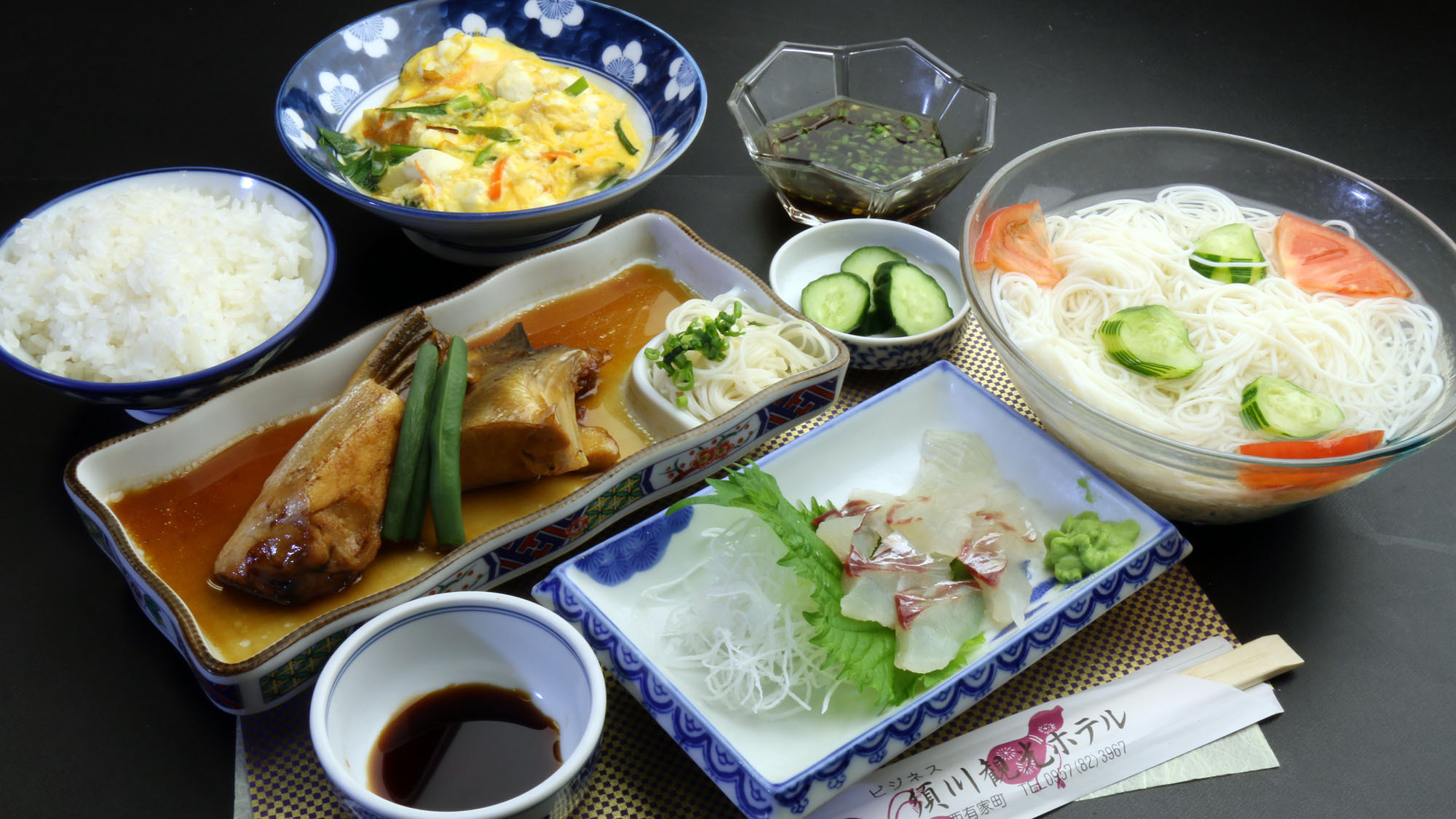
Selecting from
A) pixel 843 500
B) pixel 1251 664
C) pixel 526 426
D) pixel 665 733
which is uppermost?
pixel 526 426

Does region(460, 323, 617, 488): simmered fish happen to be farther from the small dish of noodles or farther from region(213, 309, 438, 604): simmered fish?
the small dish of noodles

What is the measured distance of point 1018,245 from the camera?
2625 millimetres

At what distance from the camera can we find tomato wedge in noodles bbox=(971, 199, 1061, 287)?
102 inches

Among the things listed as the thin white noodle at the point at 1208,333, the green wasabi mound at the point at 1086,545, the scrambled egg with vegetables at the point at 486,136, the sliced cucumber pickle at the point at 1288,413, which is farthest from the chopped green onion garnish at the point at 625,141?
the sliced cucumber pickle at the point at 1288,413

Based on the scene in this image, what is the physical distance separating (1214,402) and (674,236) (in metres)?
1.49

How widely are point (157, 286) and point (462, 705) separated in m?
1.36

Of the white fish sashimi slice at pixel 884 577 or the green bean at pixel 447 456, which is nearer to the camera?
the white fish sashimi slice at pixel 884 577

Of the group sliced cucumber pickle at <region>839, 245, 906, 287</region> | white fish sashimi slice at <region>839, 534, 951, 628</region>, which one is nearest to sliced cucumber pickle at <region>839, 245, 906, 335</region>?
sliced cucumber pickle at <region>839, 245, 906, 287</region>

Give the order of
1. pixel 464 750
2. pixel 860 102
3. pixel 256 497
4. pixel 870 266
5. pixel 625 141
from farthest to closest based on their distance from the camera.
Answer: pixel 860 102, pixel 625 141, pixel 870 266, pixel 256 497, pixel 464 750

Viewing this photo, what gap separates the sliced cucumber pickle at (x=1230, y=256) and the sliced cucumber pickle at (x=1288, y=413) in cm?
44

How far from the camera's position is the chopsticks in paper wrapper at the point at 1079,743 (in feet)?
5.86

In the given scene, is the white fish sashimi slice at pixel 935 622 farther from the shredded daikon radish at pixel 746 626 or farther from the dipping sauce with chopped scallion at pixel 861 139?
the dipping sauce with chopped scallion at pixel 861 139

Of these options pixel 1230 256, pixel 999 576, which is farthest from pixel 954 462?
pixel 1230 256

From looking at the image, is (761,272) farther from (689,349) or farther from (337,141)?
(337,141)
